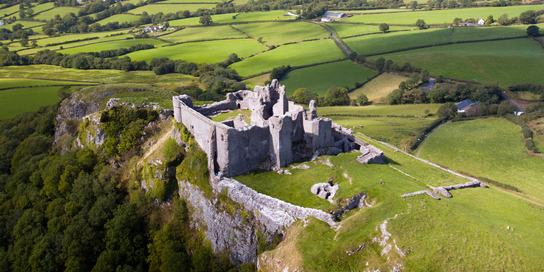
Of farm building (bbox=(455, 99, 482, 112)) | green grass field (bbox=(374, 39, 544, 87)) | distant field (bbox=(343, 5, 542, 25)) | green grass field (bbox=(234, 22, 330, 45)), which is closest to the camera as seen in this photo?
farm building (bbox=(455, 99, 482, 112))

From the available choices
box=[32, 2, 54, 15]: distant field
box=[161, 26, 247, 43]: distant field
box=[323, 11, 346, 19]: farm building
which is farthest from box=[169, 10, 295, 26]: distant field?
box=[32, 2, 54, 15]: distant field

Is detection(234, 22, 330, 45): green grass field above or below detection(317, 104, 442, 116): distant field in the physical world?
above

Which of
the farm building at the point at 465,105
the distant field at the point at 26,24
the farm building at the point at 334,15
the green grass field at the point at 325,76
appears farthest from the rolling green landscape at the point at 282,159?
the distant field at the point at 26,24

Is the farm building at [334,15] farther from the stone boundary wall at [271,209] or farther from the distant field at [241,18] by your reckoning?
the stone boundary wall at [271,209]

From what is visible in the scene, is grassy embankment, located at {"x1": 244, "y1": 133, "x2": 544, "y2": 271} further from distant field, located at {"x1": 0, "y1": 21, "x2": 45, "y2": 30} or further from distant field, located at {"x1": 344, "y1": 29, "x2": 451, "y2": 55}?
distant field, located at {"x1": 0, "y1": 21, "x2": 45, "y2": 30}

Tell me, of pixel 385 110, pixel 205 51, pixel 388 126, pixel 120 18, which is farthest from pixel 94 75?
pixel 120 18

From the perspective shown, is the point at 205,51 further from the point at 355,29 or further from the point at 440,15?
the point at 440,15

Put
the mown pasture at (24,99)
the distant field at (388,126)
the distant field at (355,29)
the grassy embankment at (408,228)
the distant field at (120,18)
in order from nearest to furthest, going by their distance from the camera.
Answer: the grassy embankment at (408,228)
the distant field at (388,126)
the mown pasture at (24,99)
the distant field at (355,29)
the distant field at (120,18)
